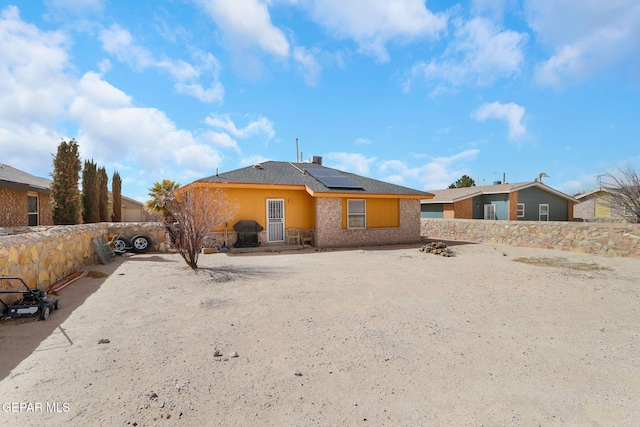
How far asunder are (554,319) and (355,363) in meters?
3.53

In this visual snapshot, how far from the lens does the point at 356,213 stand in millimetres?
15500

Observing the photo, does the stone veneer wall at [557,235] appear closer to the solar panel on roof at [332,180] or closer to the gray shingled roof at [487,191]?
the gray shingled roof at [487,191]

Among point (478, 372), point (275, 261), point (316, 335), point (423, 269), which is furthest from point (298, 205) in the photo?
point (478, 372)

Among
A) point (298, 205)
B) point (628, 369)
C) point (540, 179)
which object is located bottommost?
point (628, 369)

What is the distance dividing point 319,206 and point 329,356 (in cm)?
1091

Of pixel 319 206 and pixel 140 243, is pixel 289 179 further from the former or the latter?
pixel 140 243

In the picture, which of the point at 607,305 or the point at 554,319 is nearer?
the point at 554,319

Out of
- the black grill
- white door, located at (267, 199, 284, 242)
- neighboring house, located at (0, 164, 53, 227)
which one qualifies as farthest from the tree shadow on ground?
neighboring house, located at (0, 164, 53, 227)

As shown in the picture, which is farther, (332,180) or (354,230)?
(332,180)

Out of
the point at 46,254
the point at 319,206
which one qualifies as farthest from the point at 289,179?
the point at 46,254

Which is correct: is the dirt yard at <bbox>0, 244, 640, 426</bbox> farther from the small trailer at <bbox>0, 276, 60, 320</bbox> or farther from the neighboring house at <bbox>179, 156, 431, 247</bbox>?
the neighboring house at <bbox>179, 156, 431, 247</bbox>

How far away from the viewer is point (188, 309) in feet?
17.3

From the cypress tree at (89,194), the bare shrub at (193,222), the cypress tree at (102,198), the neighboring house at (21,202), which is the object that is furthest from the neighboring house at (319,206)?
the cypress tree at (102,198)

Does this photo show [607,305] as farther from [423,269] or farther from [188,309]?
[188,309]
